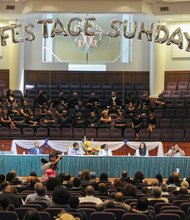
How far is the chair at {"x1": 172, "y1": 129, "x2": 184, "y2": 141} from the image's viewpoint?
20.8 metres

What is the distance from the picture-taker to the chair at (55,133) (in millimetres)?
20828

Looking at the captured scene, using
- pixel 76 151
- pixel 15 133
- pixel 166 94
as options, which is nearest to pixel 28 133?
pixel 15 133

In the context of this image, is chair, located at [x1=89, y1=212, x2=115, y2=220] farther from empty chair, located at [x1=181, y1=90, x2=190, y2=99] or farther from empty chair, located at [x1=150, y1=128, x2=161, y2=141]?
empty chair, located at [x1=181, y1=90, x2=190, y2=99]

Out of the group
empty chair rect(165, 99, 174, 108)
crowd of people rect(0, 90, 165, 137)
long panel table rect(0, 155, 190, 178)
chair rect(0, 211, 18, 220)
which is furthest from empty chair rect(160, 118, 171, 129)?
chair rect(0, 211, 18, 220)

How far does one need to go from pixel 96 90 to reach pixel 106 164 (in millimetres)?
9394

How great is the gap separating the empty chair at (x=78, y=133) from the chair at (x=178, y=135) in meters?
3.20

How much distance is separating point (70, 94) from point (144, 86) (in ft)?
12.3

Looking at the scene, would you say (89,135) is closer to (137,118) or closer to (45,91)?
(137,118)

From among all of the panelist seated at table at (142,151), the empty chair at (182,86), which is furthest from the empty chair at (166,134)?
the empty chair at (182,86)

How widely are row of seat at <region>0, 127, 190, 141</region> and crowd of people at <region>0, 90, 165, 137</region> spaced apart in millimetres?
376

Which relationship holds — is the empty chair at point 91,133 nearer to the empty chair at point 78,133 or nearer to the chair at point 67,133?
the empty chair at point 78,133

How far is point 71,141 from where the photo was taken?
20.1 m

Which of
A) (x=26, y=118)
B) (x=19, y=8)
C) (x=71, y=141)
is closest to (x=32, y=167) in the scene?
(x=71, y=141)

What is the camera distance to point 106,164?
17328 mm
